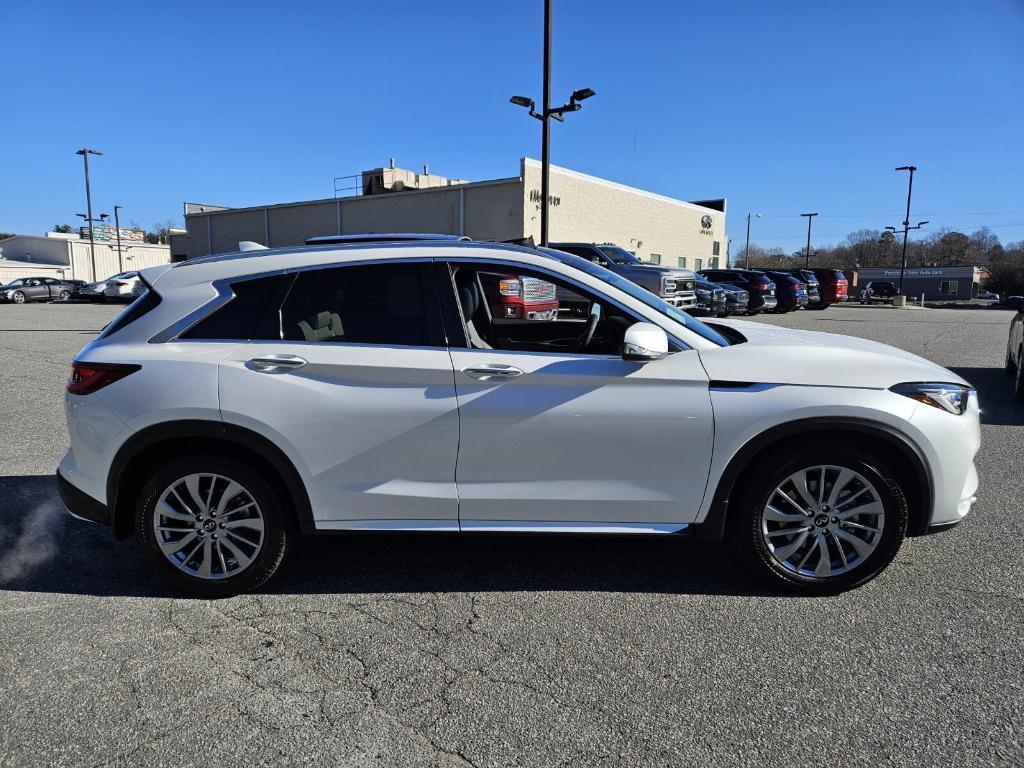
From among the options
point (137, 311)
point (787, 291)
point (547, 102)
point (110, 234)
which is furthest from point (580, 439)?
point (110, 234)

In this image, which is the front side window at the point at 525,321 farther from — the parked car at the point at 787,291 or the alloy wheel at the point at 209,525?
the parked car at the point at 787,291

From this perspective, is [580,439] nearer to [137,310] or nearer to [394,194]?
[137,310]

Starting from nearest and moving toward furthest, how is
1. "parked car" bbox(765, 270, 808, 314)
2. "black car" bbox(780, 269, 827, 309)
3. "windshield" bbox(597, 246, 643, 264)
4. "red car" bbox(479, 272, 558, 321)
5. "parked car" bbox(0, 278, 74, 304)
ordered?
"red car" bbox(479, 272, 558, 321) < "windshield" bbox(597, 246, 643, 264) < "parked car" bbox(765, 270, 808, 314) < "black car" bbox(780, 269, 827, 309) < "parked car" bbox(0, 278, 74, 304)

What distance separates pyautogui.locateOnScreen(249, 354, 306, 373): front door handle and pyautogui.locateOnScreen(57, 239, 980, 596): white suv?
0.01m

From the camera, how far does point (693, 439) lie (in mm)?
3334

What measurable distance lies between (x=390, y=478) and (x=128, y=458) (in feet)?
4.24

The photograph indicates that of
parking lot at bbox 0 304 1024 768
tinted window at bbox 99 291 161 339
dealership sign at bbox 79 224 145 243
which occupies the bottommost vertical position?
parking lot at bbox 0 304 1024 768

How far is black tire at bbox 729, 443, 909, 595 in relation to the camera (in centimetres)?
335

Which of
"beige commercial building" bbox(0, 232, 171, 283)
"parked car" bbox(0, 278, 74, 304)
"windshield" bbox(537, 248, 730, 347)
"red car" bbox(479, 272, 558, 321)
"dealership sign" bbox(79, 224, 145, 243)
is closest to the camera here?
"windshield" bbox(537, 248, 730, 347)

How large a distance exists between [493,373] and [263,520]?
53.6 inches

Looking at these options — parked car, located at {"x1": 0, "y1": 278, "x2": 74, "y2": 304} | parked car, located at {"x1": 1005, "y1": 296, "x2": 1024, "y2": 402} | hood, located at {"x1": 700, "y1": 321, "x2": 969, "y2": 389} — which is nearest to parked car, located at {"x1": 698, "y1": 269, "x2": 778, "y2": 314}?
parked car, located at {"x1": 1005, "y1": 296, "x2": 1024, "y2": 402}

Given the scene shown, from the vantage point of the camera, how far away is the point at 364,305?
11.6ft

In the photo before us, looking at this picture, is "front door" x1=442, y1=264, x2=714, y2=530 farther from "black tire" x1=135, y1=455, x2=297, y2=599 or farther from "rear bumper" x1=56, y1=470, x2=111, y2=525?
"rear bumper" x1=56, y1=470, x2=111, y2=525

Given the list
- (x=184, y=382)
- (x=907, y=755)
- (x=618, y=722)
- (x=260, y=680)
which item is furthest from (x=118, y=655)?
(x=907, y=755)
